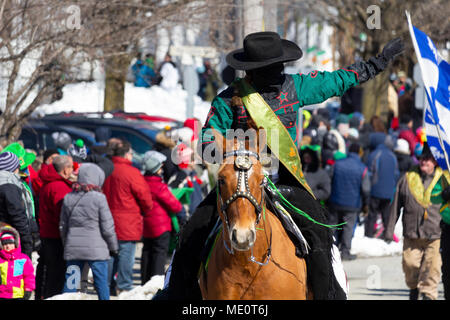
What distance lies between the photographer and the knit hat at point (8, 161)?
9.88 m

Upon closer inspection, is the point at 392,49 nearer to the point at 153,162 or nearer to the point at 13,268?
the point at 13,268

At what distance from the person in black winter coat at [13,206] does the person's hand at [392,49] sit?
13.5ft

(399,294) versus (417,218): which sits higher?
(417,218)

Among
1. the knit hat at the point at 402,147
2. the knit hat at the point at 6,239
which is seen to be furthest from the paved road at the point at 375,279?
the knit hat at the point at 6,239

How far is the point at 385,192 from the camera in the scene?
17094mm

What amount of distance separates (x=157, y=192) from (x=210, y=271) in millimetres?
5766

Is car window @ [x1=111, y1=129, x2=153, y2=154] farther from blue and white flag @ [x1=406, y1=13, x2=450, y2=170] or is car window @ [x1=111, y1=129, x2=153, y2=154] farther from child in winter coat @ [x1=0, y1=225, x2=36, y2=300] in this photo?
blue and white flag @ [x1=406, y1=13, x2=450, y2=170]

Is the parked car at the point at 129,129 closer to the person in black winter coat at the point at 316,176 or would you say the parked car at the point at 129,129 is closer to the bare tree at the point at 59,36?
the person in black winter coat at the point at 316,176

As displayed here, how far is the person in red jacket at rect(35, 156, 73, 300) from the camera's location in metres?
11.0

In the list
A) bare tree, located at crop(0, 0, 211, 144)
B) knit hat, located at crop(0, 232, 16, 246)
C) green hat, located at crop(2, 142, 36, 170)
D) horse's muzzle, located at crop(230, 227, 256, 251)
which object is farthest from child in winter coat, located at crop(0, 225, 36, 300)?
horse's muzzle, located at crop(230, 227, 256, 251)

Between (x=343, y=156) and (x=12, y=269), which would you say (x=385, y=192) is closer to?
(x=343, y=156)

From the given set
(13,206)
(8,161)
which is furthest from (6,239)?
(8,161)

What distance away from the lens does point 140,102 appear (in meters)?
26.6
